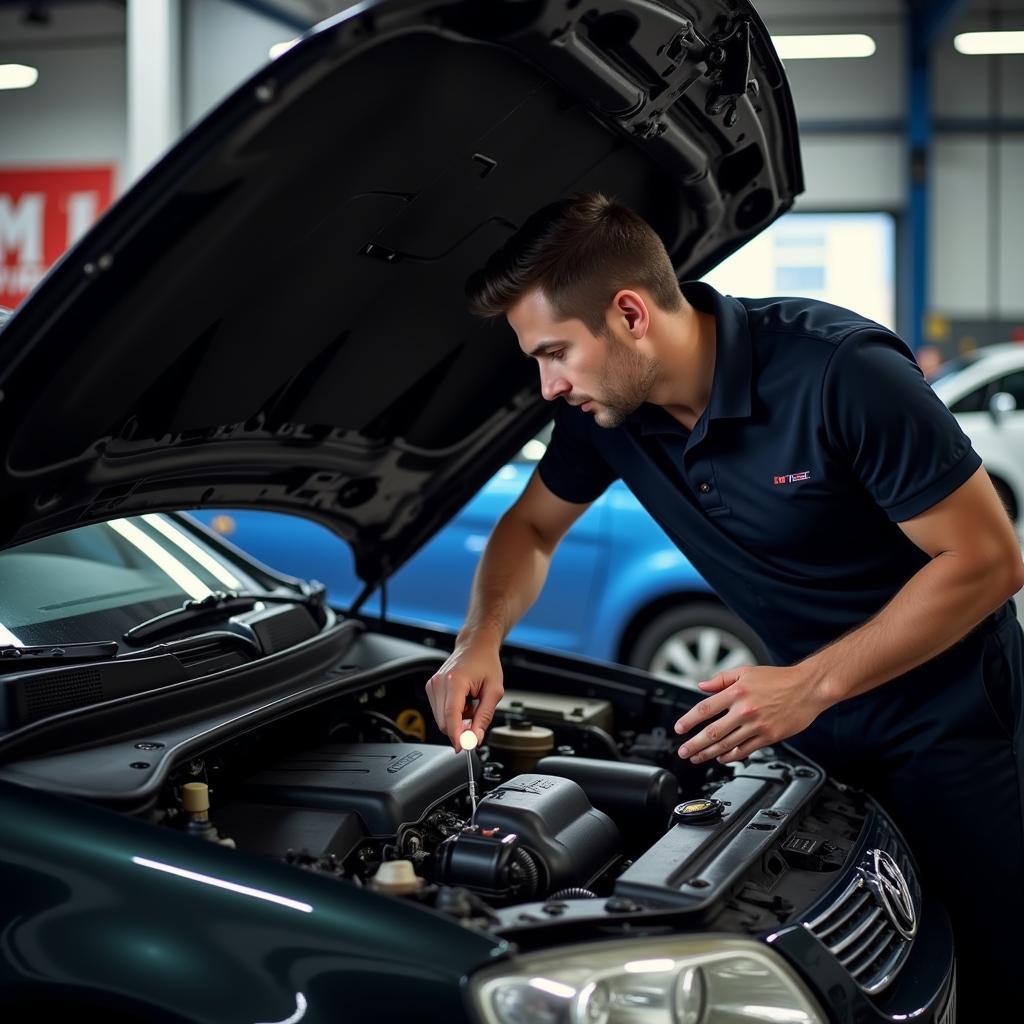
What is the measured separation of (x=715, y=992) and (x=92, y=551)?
1.30 m

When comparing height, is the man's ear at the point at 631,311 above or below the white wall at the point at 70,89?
below

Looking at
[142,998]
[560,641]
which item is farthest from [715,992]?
[560,641]

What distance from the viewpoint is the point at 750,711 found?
5.54 feet

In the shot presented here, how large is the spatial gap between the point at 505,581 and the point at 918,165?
11259mm

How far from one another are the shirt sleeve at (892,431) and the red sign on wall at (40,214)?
10.4 meters

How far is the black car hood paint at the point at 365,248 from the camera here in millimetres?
1415

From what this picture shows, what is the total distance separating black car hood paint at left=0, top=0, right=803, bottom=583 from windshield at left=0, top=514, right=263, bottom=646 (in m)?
0.15

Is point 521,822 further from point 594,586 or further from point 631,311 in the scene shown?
point 594,586

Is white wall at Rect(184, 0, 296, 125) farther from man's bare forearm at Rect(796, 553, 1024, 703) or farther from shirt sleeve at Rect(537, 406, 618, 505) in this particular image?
man's bare forearm at Rect(796, 553, 1024, 703)

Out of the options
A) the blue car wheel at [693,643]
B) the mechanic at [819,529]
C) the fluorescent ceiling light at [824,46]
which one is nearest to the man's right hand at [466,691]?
the mechanic at [819,529]

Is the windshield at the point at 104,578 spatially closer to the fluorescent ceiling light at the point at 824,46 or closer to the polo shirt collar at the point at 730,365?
the polo shirt collar at the point at 730,365

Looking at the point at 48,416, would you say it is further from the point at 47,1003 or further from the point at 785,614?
the point at 785,614

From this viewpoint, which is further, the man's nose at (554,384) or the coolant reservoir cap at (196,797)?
the man's nose at (554,384)

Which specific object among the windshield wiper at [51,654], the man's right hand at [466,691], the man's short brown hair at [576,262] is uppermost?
the man's short brown hair at [576,262]
